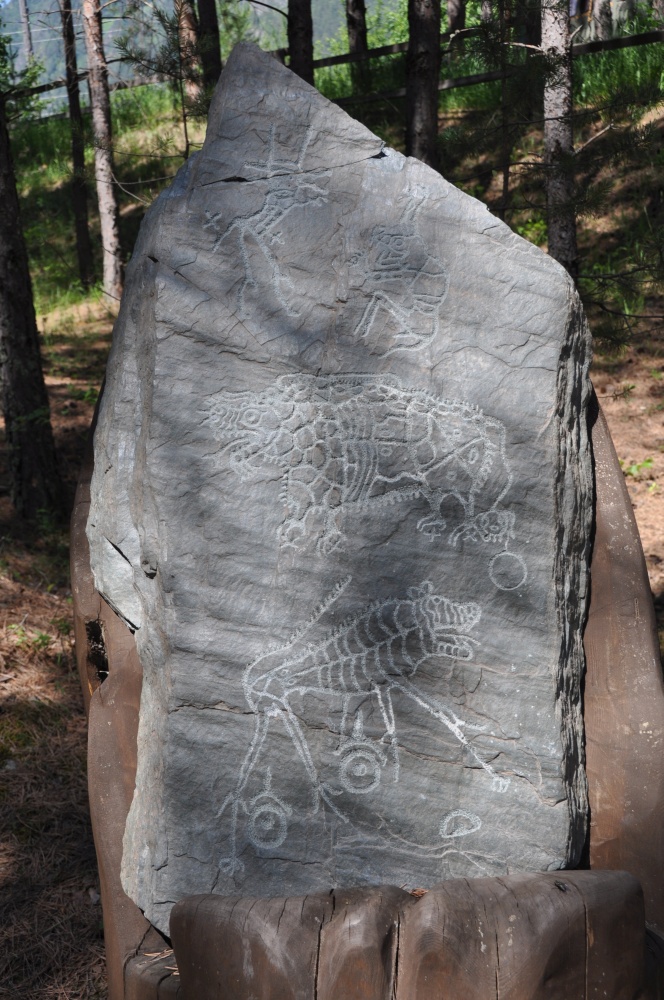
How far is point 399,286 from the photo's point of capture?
256 centimetres

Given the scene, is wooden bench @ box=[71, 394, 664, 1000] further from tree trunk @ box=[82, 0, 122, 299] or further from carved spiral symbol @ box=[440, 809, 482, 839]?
tree trunk @ box=[82, 0, 122, 299]

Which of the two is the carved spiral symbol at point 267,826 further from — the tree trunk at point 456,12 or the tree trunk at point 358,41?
the tree trunk at point 456,12

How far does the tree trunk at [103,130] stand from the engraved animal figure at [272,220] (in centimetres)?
491

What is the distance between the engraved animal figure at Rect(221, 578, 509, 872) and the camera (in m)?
2.24

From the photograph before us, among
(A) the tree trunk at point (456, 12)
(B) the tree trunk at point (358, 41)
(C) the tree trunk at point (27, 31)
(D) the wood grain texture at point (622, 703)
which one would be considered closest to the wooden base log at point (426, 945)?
(D) the wood grain texture at point (622, 703)

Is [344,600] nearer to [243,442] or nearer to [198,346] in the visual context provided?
[243,442]

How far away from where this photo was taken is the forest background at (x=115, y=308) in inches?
130

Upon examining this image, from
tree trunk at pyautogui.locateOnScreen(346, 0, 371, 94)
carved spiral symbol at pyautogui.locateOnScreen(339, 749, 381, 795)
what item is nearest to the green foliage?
tree trunk at pyautogui.locateOnScreen(346, 0, 371, 94)

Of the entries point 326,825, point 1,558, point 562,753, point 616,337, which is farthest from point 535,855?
point 1,558

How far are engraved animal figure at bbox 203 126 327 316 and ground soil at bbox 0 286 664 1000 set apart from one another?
2.22 m

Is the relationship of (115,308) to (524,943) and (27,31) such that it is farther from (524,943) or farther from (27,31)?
(524,943)

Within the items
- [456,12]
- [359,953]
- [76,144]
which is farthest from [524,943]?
[456,12]

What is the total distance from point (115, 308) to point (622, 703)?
8.03m

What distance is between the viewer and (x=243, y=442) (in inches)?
94.6
